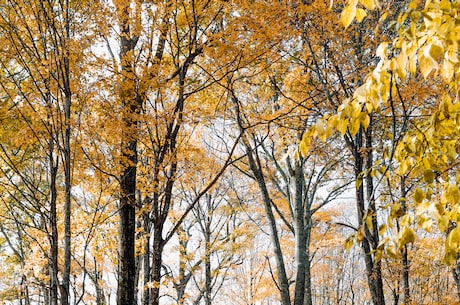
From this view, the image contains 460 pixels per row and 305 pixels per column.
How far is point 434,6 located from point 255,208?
12.4 m

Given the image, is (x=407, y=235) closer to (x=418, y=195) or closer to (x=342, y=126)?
(x=418, y=195)

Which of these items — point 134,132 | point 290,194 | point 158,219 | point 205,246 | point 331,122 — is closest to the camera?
point 331,122

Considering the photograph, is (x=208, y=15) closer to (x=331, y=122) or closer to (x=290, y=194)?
(x=331, y=122)

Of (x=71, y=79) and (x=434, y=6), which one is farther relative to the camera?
(x=71, y=79)

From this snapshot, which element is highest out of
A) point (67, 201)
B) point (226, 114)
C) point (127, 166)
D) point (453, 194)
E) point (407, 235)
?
point (226, 114)

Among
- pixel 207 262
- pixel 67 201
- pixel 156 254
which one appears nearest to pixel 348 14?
pixel 156 254

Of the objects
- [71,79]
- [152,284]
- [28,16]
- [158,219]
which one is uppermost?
[28,16]

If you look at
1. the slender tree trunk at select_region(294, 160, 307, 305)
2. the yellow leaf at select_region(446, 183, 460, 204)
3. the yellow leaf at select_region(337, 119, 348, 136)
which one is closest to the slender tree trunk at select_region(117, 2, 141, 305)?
the yellow leaf at select_region(337, 119, 348, 136)

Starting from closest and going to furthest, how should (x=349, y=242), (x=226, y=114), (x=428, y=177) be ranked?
(x=428, y=177), (x=349, y=242), (x=226, y=114)

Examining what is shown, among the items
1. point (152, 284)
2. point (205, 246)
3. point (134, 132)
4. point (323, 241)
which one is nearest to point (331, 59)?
point (134, 132)

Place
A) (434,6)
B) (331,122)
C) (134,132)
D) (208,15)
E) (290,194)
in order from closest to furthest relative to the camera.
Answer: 1. (434,6)
2. (331,122)
3. (134,132)
4. (208,15)
5. (290,194)

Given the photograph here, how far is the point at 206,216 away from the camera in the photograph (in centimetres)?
1259

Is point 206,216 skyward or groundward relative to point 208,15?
groundward

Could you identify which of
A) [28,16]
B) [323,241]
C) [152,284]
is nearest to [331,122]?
[152,284]
